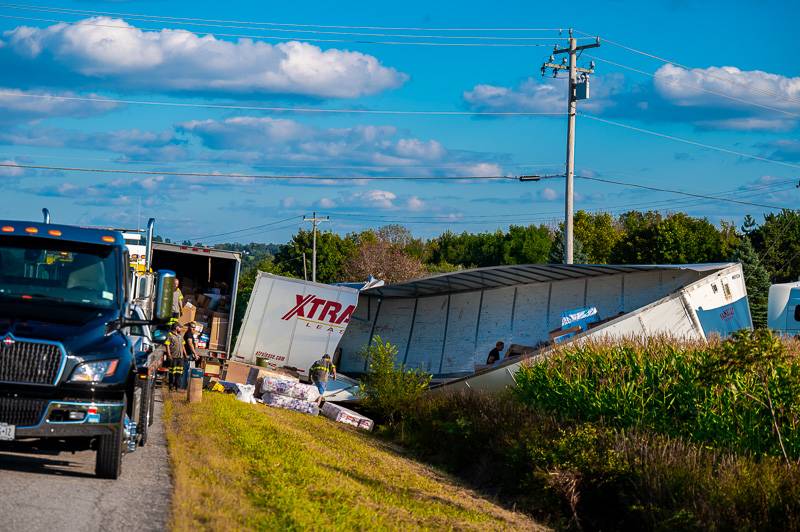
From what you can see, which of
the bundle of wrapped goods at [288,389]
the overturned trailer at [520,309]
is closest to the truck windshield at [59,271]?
the bundle of wrapped goods at [288,389]

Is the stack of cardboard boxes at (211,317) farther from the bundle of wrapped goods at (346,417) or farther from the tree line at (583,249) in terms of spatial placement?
the tree line at (583,249)

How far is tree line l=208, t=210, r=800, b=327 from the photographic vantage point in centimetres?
7338

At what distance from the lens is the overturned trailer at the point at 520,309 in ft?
84.3

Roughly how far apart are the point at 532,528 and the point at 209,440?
15.4 ft

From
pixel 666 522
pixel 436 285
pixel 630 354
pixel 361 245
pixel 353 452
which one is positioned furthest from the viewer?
pixel 361 245

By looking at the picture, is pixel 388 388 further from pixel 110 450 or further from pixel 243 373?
pixel 110 450

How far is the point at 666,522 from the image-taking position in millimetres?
12461

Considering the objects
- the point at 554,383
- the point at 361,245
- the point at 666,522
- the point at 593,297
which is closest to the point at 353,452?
the point at 554,383

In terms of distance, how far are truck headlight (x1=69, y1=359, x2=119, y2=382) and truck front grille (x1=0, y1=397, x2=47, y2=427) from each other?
417 mm

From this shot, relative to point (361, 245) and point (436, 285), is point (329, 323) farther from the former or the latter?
point (361, 245)

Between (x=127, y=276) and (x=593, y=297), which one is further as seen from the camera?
(x=593, y=297)

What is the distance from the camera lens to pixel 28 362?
961 centimetres

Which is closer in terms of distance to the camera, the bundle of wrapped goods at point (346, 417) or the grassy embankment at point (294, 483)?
the grassy embankment at point (294, 483)

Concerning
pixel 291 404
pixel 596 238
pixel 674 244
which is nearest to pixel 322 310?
pixel 291 404
